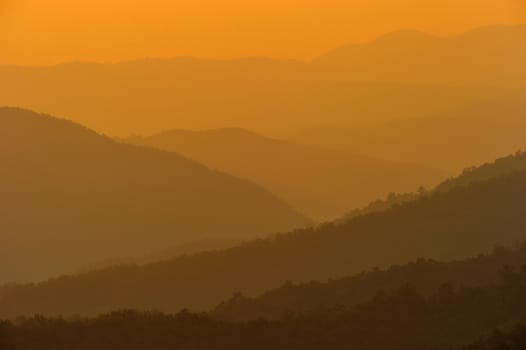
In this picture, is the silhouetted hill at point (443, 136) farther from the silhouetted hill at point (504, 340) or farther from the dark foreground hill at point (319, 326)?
the silhouetted hill at point (504, 340)

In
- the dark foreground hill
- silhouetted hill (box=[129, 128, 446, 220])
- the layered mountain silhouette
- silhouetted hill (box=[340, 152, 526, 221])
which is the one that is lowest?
the dark foreground hill

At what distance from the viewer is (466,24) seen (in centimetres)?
684

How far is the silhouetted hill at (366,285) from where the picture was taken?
631cm

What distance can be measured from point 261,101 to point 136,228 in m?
1.53

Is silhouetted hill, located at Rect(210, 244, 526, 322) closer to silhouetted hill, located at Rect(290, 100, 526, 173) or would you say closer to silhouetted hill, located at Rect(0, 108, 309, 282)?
silhouetted hill, located at Rect(0, 108, 309, 282)

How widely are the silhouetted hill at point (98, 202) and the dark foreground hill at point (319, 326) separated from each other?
0.64 m

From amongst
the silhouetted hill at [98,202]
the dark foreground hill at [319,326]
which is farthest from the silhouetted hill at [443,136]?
the dark foreground hill at [319,326]

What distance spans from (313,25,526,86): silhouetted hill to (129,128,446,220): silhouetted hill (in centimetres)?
76

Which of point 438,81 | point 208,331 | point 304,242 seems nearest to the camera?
point 208,331

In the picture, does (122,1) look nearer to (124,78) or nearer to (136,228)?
(124,78)

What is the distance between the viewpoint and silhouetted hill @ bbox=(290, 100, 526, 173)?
22.6ft

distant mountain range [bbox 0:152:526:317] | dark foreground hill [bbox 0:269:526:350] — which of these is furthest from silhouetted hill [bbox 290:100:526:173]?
dark foreground hill [bbox 0:269:526:350]

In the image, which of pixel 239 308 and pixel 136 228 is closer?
pixel 239 308

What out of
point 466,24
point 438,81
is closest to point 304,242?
point 438,81
